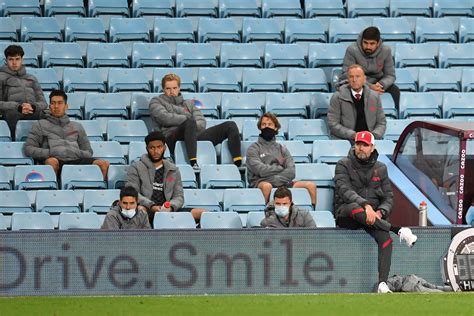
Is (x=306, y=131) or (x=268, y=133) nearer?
(x=268, y=133)

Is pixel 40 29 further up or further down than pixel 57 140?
further up

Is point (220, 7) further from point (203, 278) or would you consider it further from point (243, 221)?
point (203, 278)

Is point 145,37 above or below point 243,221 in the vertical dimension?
above

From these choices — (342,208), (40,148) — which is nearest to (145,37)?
(40,148)

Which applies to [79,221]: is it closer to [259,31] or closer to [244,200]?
[244,200]

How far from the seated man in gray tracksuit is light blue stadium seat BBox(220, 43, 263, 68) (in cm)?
434

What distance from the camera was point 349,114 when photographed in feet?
52.5

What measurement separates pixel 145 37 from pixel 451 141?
5.19m

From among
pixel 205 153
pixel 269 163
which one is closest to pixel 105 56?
pixel 205 153

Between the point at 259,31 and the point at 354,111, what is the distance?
2690mm

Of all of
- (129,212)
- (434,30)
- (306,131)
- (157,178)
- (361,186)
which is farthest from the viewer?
(434,30)

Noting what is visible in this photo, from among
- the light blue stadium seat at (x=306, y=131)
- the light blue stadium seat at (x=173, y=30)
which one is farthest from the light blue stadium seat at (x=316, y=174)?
the light blue stadium seat at (x=173, y=30)

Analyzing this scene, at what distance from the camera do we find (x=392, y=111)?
17.1 meters

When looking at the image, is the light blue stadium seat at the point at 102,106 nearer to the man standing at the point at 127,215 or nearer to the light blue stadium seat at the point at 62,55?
the light blue stadium seat at the point at 62,55
